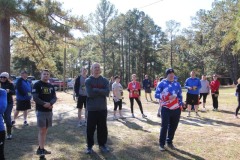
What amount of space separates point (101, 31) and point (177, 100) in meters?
46.2

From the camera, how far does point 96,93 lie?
5973mm

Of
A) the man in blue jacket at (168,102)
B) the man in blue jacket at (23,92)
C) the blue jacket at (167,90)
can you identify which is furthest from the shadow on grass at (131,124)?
Answer: the man in blue jacket at (23,92)

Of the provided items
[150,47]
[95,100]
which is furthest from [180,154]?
[150,47]

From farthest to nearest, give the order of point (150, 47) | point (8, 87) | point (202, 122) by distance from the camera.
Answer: point (150, 47) < point (202, 122) < point (8, 87)

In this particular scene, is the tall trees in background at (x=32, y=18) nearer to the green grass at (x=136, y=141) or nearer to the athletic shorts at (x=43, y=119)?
the green grass at (x=136, y=141)

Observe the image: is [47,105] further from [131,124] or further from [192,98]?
[192,98]

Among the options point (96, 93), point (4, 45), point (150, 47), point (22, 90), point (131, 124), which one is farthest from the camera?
point (150, 47)

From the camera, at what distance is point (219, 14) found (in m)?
47.3

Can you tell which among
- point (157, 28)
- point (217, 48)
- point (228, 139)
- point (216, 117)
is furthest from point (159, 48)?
point (228, 139)

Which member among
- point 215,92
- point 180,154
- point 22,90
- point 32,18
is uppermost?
point 32,18

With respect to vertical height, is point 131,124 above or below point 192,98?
below

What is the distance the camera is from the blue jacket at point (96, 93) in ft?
19.6

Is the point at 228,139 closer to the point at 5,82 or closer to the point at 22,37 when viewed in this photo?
the point at 5,82

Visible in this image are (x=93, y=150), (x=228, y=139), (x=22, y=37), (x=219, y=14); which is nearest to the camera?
(x=93, y=150)
